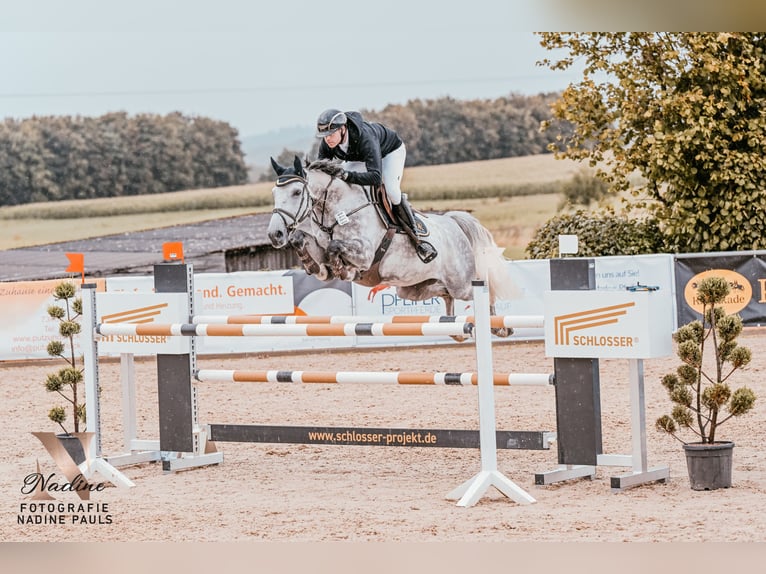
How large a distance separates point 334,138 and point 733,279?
28.5ft

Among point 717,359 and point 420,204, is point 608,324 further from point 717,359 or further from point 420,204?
point 420,204

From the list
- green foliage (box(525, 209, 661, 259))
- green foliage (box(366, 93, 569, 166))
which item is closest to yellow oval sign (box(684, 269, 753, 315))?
green foliage (box(525, 209, 661, 259))

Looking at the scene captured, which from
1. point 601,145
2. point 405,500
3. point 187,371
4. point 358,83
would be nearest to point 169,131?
point 358,83

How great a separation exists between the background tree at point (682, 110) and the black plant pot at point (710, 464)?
7.54 m

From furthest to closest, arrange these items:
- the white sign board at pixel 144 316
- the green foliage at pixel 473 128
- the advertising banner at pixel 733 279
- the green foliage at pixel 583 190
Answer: the green foliage at pixel 473 128, the green foliage at pixel 583 190, the advertising banner at pixel 733 279, the white sign board at pixel 144 316

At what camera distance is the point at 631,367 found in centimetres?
493

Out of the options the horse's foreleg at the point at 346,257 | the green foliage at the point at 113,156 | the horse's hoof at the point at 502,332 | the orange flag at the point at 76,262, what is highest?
the green foliage at the point at 113,156

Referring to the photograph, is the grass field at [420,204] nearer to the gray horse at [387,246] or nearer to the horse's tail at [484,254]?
the horse's tail at [484,254]

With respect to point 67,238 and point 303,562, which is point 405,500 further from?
point 67,238

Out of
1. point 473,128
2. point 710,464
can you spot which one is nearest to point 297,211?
point 710,464

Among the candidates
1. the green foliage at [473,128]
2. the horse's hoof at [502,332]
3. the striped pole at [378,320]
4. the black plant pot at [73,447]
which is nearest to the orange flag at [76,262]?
the striped pole at [378,320]

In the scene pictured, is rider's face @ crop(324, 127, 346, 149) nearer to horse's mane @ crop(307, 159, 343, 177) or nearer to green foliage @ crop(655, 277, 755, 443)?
horse's mane @ crop(307, 159, 343, 177)

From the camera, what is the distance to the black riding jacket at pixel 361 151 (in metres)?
4.15

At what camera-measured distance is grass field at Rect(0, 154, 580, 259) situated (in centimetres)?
1588
